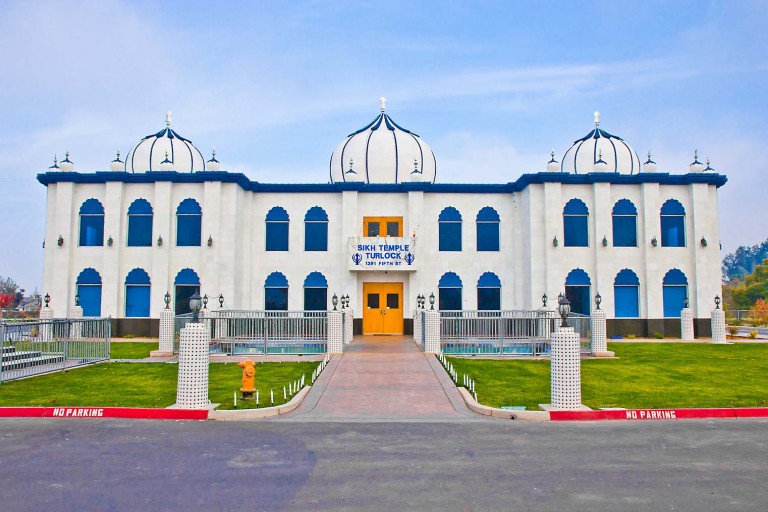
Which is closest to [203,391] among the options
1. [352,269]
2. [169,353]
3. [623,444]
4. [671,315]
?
[623,444]

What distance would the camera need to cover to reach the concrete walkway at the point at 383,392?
1194cm

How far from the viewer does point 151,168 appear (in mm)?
31000

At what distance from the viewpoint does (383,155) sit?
103 ft

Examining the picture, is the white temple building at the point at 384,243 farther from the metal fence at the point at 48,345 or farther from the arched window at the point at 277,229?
the metal fence at the point at 48,345

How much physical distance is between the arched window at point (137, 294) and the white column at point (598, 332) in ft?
65.6

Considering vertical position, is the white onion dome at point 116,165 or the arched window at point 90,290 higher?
the white onion dome at point 116,165

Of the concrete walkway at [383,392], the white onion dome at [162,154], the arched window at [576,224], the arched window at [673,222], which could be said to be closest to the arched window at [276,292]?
the white onion dome at [162,154]

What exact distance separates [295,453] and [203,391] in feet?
12.6

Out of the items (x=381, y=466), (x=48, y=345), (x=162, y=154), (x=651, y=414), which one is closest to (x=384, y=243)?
(x=162, y=154)

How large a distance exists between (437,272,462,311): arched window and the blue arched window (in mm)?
1578

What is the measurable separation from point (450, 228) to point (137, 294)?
50.7 ft

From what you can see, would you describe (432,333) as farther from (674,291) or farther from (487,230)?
(674,291)

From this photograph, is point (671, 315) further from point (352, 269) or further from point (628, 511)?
point (628, 511)

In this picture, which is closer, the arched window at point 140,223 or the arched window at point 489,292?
the arched window at point 140,223
